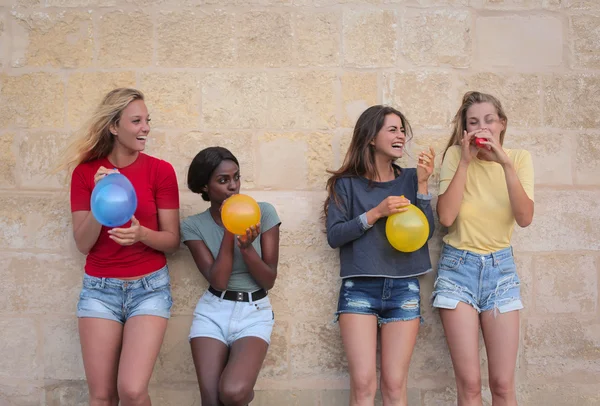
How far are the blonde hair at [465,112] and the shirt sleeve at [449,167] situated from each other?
0.20ft

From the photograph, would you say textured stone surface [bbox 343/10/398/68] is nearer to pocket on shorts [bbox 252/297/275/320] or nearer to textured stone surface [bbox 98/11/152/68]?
textured stone surface [bbox 98/11/152/68]

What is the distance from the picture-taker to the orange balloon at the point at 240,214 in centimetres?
287

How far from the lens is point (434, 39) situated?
368 cm

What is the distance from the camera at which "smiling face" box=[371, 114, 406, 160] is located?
3.33m

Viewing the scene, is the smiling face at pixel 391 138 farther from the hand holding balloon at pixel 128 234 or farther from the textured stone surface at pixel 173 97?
the hand holding balloon at pixel 128 234

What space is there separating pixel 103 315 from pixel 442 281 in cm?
180

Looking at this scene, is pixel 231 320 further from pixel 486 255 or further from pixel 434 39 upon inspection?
pixel 434 39

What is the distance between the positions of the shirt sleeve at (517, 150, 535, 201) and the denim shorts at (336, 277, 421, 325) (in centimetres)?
80

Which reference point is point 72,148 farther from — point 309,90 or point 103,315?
point 309,90

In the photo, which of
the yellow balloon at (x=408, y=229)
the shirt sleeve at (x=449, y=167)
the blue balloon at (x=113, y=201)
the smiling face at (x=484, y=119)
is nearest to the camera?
the blue balloon at (x=113, y=201)

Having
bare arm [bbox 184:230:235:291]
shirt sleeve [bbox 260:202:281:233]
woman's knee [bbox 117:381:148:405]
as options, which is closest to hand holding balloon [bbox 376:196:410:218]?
shirt sleeve [bbox 260:202:281:233]

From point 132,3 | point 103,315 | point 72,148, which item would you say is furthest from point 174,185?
point 132,3

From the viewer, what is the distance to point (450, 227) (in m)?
3.45

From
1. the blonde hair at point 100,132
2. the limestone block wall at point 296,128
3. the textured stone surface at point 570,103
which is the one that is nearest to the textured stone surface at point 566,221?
the limestone block wall at point 296,128
